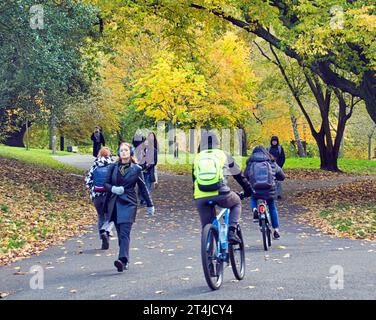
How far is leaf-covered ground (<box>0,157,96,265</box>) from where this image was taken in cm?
1260

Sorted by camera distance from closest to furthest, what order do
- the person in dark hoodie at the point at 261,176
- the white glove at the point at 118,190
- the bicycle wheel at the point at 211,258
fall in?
1. the bicycle wheel at the point at 211,258
2. the white glove at the point at 118,190
3. the person in dark hoodie at the point at 261,176

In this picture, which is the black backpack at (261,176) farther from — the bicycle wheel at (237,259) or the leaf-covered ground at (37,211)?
the leaf-covered ground at (37,211)

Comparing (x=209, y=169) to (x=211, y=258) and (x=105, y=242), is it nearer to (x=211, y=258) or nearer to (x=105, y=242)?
(x=211, y=258)

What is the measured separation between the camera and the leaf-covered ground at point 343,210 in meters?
14.5

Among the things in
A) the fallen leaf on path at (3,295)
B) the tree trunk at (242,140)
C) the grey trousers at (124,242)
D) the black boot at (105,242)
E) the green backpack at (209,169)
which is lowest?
the fallen leaf on path at (3,295)

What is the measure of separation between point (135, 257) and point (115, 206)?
167 centimetres

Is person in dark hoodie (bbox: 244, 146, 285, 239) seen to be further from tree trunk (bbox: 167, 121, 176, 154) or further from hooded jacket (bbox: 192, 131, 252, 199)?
tree trunk (bbox: 167, 121, 176, 154)

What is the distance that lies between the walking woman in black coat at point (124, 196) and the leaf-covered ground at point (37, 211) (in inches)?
91.9

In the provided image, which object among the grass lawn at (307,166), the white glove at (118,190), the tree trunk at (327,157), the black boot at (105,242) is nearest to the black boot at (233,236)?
the white glove at (118,190)

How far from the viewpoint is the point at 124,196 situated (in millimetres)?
9672

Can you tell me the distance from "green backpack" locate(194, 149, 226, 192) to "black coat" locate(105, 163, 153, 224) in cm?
147

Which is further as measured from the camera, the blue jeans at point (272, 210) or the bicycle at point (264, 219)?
the blue jeans at point (272, 210)

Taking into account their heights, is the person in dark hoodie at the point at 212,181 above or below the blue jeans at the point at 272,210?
above

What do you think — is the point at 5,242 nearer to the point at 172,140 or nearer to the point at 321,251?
the point at 321,251
